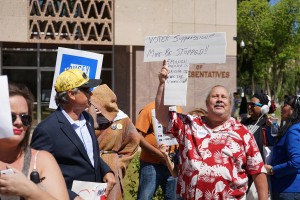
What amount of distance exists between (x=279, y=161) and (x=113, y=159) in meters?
1.63

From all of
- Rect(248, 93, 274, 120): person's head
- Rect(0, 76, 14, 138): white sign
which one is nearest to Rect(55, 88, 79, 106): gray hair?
Rect(0, 76, 14, 138): white sign

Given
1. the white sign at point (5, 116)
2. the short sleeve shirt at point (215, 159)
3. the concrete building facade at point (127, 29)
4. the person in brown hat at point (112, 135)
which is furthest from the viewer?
the concrete building facade at point (127, 29)

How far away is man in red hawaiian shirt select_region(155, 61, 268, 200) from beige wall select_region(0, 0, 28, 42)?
14.1 meters

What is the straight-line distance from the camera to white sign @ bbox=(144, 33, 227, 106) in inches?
195

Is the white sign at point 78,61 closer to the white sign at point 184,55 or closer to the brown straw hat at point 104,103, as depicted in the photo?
the brown straw hat at point 104,103

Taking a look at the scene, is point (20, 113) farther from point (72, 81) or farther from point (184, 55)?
point (184, 55)

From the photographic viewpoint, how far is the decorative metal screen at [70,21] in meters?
18.6

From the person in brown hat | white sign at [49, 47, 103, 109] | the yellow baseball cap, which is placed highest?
white sign at [49, 47, 103, 109]

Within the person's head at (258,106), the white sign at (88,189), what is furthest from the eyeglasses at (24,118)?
the person's head at (258,106)

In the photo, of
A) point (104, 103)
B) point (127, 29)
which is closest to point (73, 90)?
point (104, 103)

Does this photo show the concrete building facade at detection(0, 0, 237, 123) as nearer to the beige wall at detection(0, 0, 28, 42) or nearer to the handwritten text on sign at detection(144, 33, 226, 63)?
the beige wall at detection(0, 0, 28, 42)

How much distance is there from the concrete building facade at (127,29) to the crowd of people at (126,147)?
12.6 m

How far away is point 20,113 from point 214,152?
6.79 feet

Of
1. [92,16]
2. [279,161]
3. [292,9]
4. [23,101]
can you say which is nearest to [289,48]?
[292,9]
